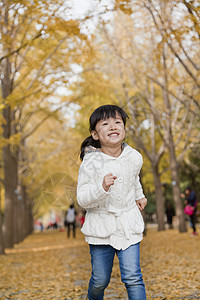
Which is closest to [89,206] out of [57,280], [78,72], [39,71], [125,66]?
[57,280]

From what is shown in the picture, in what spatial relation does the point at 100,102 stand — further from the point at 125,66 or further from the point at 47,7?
the point at 47,7

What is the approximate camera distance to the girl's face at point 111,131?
3.47 meters

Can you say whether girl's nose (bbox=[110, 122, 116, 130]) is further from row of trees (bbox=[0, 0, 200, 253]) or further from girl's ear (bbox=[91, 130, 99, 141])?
row of trees (bbox=[0, 0, 200, 253])

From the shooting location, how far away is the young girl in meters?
3.27

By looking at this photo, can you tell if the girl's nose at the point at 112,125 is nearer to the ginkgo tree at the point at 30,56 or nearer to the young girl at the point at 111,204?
the young girl at the point at 111,204

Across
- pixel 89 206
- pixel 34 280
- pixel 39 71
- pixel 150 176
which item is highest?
pixel 39 71

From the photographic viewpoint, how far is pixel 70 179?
402 centimetres

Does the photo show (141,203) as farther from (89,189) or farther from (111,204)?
(89,189)

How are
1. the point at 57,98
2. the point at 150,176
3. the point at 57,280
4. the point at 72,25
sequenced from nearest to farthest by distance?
the point at 57,280 → the point at 72,25 → the point at 57,98 → the point at 150,176

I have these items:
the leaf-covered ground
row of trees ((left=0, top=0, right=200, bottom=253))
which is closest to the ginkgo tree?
row of trees ((left=0, top=0, right=200, bottom=253))

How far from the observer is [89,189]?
10.8ft

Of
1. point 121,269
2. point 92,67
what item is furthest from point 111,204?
point 92,67

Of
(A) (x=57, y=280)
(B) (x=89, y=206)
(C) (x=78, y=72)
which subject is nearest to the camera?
(B) (x=89, y=206)

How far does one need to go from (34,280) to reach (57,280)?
0.44m
